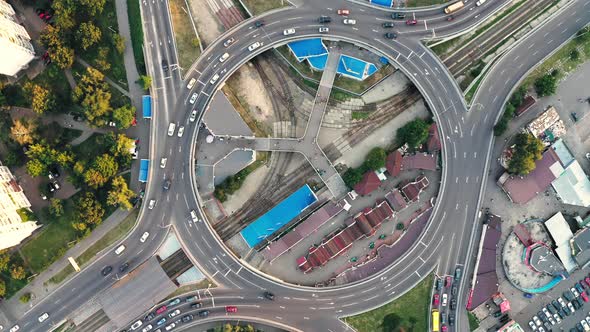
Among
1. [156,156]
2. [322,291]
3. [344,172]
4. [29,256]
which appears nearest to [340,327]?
[322,291]

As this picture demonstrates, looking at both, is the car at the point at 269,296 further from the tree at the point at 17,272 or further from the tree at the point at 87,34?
Result: the tree at the point at 87,34

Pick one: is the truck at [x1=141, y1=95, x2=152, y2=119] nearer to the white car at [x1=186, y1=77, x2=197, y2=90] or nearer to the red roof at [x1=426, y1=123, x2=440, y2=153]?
the white car at [x1=186, y1=77, x2=197, y2=90]

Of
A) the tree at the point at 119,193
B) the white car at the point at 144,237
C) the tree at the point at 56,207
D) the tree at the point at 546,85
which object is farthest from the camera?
the white car at the point at 144,237

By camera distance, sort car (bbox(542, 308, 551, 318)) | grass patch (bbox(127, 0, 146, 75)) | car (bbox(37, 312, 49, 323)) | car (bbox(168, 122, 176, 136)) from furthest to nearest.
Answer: car (bbox(542, 308, 551, 318)) → grass patch (bbox(127, 0, 146, 75)) → car (bbox(168, 122, 176, 136)) → car (bbox(37, 312, 49, 323))

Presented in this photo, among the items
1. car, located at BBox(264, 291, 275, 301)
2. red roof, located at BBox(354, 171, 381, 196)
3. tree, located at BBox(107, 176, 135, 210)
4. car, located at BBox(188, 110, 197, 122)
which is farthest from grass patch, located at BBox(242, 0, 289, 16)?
car, located at BBox(264, 291, 275, 301)

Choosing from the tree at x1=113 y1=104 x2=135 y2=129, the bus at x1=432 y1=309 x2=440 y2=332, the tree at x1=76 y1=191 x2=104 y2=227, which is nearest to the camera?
the tree at x1=76 y1=191 x2=104 y2=227

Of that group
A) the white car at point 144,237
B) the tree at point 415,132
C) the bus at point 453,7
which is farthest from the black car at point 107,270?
the bus at point 453,7
